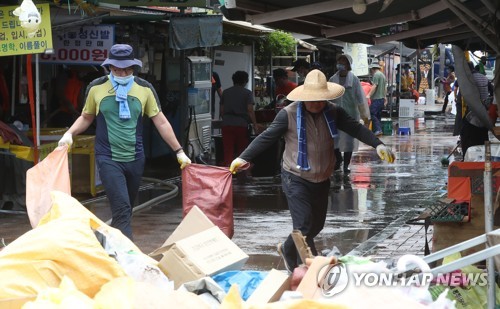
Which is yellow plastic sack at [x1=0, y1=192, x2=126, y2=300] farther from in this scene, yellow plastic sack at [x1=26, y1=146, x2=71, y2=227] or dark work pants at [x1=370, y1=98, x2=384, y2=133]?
dark work pants at [x1=370, y1=98, x2=384, y2=133]

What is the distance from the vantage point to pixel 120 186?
303 inches

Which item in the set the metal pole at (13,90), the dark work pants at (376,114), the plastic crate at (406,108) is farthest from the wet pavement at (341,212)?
the plastic crate at (406,108)

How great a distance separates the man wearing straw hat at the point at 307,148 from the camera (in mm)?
7379

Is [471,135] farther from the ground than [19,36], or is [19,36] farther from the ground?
[19,36]

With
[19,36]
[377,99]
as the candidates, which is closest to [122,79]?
[19,36]

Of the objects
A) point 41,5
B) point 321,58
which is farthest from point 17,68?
point 321,58

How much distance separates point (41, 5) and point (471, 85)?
4.80 m

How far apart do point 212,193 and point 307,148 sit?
2.76 ft

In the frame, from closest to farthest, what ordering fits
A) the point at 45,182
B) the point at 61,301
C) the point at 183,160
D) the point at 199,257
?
the point at 61,301, the point at 199,257, the point at 45,182, the point at 183,160

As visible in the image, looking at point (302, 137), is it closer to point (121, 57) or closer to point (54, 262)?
point (121, 57)

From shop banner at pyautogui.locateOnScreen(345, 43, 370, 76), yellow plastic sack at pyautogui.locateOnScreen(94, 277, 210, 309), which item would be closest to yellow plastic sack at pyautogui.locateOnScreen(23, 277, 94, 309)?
yellow plastic sack at pyautogui.locateOnScreen(94, 277, 210, 309)

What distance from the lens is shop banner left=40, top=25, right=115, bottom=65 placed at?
492 inches

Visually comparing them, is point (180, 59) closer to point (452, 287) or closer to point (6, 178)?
point (6, 178)

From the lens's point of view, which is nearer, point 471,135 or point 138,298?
point 138,298
